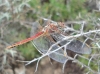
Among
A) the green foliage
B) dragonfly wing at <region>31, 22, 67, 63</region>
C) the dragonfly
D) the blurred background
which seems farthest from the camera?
the green foliage

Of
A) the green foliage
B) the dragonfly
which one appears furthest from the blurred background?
the dragonfly

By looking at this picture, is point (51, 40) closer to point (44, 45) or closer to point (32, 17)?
point (44, 45)

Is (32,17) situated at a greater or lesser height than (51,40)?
lesser

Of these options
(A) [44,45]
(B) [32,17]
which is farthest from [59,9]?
(A) [44,45]

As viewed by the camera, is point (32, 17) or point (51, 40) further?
point (32, 17)

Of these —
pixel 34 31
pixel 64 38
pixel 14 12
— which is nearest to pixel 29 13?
pixel 14 12

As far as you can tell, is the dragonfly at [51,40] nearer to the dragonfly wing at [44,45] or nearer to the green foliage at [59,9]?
the dragonfly wing at [44,45]

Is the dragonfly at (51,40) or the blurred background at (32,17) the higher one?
the dragonfly at (51,40)

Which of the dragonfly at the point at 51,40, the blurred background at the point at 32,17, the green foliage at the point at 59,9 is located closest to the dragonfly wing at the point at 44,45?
the dragonfly at the point at 51,40

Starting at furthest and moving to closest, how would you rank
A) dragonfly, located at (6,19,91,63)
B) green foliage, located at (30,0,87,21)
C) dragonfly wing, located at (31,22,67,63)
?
green foliage, located at (30,0,87,21) < dragonfly wing, located at (31,22,67,63) < dragonfly, located at (6,19,91,63)

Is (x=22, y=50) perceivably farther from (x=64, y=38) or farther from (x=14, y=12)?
(x=64, y=38)

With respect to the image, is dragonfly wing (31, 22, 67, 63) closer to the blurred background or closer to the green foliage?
the blurred background

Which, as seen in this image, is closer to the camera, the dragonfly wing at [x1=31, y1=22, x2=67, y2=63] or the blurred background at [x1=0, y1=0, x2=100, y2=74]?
the dragonfly wing at [x1=31, y1=22, x2=67, y2=63]
